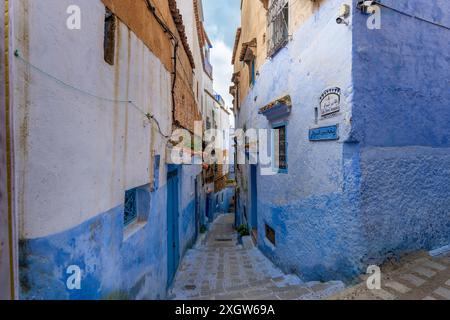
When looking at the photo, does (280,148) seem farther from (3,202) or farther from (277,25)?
(3,202)

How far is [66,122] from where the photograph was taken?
6.93 feet

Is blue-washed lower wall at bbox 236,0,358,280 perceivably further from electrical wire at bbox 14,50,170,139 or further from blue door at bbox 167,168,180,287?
electrical wire at bbox 14,50,170,139

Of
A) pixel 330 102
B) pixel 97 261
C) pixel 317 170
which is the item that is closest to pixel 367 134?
pixel 330 102

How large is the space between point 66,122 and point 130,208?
201 cm

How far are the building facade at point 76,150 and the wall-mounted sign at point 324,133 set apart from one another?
2.82 m

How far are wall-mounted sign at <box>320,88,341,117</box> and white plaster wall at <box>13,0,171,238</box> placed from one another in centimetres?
301

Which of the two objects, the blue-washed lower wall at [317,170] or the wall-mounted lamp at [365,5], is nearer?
the wall-mounted lamp at [365,5]

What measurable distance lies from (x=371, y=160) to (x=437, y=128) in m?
1.62

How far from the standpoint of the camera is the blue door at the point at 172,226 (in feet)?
19.0

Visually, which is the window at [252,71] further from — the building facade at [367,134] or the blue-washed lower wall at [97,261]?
the blue-washed lower wall at [97,261]

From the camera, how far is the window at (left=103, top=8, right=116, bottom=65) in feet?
9.46

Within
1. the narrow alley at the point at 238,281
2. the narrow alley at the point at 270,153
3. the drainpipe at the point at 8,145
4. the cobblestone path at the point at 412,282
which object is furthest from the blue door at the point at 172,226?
the drainpipe at the point at 8,145
